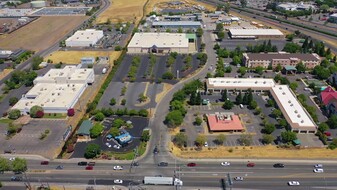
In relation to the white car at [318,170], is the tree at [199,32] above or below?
above

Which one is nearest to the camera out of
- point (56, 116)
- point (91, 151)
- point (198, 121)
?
point (91, 151)

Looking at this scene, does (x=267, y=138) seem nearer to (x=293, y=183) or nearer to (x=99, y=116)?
(x=293, y=183)

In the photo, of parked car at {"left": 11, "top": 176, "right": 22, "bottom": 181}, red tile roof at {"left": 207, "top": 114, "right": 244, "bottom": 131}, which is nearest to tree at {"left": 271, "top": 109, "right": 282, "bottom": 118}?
red tile roof at {"left": 207, "top": 114, "right": 244, "bottom": 131}

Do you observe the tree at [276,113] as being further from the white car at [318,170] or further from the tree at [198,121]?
the white car at [318,170]

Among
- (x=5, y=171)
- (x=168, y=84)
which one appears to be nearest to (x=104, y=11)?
(x=168, y=84)

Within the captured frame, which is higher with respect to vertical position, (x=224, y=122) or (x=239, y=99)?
(x=239, y=99)

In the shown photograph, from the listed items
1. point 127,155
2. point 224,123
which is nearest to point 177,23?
point 224,123

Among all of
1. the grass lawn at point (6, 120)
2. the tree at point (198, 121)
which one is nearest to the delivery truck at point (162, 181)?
the tree at point (198, 121)
